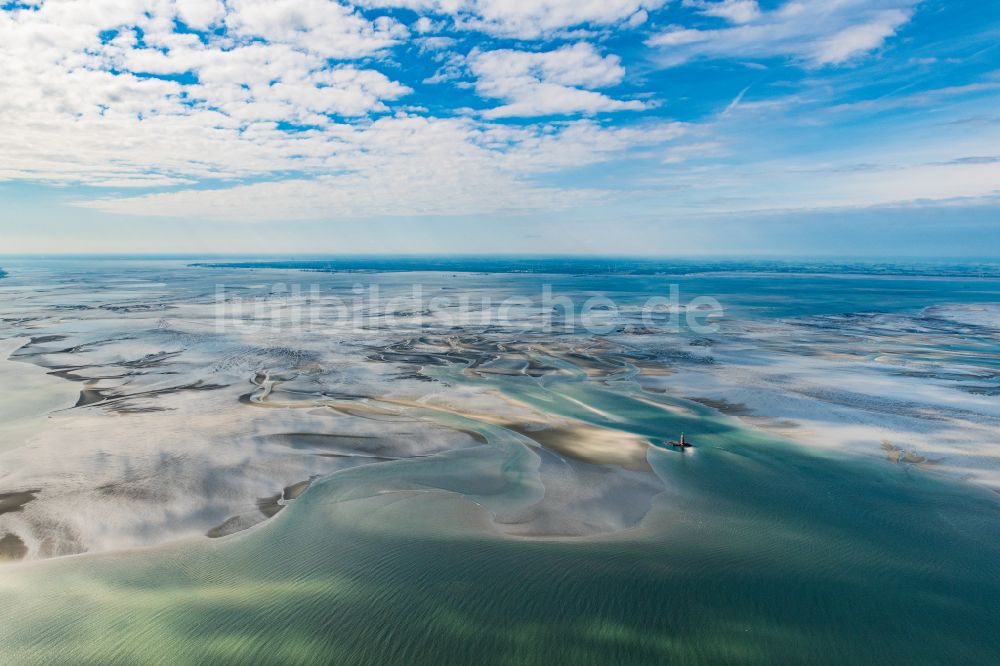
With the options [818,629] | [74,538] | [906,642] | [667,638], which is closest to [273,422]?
[74,538]

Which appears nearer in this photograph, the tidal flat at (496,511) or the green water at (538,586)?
the green water at (538,586)

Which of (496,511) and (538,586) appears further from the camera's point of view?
(496,511)

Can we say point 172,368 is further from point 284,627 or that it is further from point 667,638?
point 667,638

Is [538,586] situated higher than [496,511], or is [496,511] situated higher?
[496,511]

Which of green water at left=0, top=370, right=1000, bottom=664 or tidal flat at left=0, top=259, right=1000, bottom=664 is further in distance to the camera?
tidal flat at left=0, top=259, right=1000, bottom=664
